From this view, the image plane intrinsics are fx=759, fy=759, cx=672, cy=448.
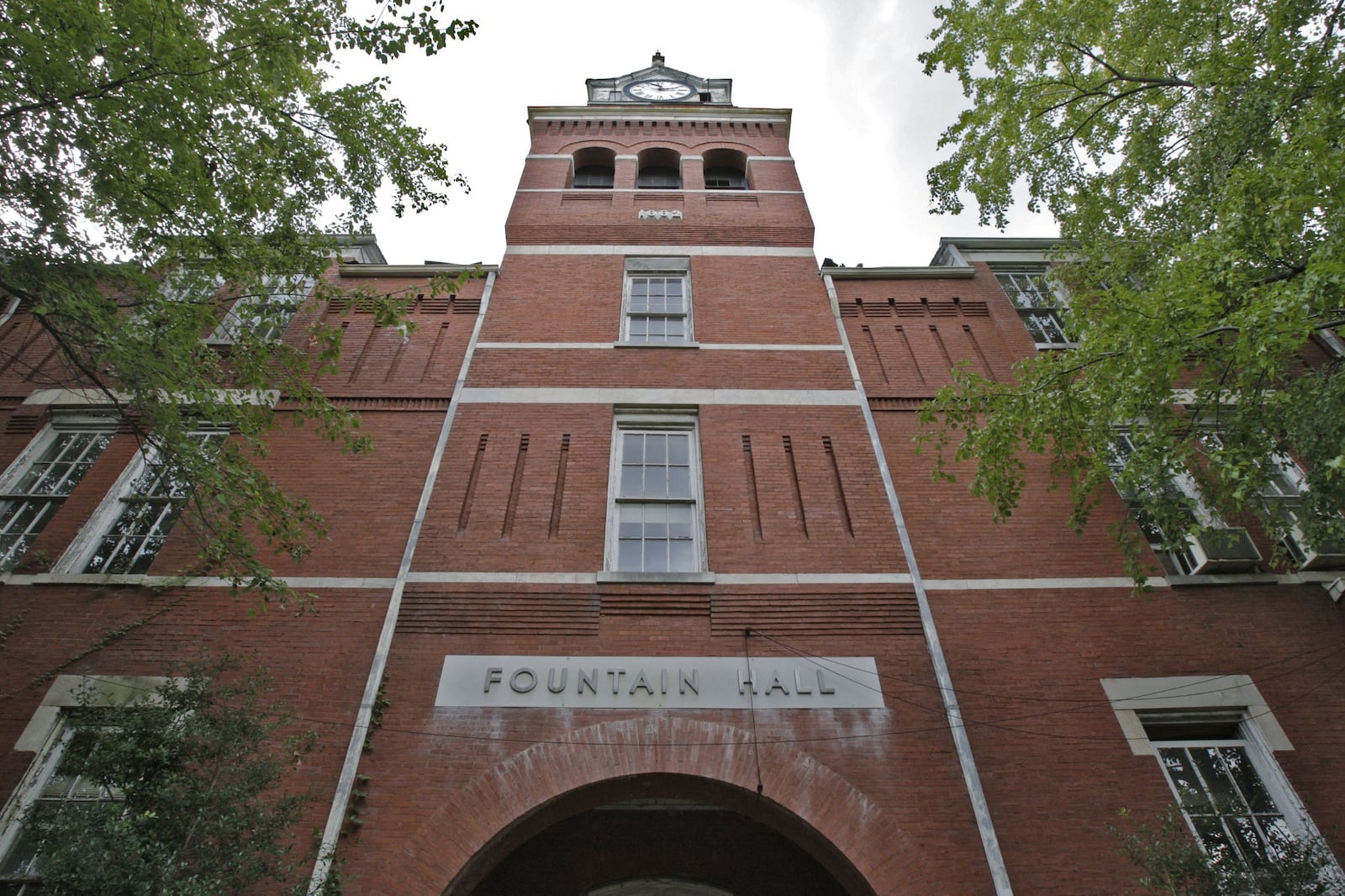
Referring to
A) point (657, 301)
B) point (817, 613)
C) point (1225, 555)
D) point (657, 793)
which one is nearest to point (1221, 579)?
point (1225, 555)

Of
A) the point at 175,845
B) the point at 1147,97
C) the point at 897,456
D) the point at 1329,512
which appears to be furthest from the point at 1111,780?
the point at 1147,97

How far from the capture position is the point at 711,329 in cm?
1200

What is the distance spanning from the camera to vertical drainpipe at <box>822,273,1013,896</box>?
669cm

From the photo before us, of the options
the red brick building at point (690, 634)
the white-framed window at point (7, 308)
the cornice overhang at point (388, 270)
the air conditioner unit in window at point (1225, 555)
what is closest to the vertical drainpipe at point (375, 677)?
the red brick building at point (690, 634)

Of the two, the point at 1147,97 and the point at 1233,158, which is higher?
the point at 1147,97

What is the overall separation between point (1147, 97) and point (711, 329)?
7276 millimetres

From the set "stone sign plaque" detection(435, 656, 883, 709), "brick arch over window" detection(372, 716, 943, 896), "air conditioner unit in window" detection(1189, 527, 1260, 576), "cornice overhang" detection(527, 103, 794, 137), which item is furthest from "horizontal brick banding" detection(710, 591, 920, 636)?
"cornice overhang" detection(527, 103, 794, 137)

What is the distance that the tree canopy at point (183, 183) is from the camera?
6.99m

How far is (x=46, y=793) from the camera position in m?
7.36

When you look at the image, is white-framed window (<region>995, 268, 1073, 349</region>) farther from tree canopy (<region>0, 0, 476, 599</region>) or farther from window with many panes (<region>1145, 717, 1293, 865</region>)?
tree canopy (<region>0, 0, 476, 599</region>)

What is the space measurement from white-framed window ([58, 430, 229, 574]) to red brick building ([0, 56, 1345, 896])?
63 millimetres

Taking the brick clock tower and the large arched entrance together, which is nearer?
the brick clock tower

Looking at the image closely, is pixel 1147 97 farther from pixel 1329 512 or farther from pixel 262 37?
pixel 262 37

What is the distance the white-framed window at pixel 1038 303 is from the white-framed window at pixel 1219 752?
6.28m
